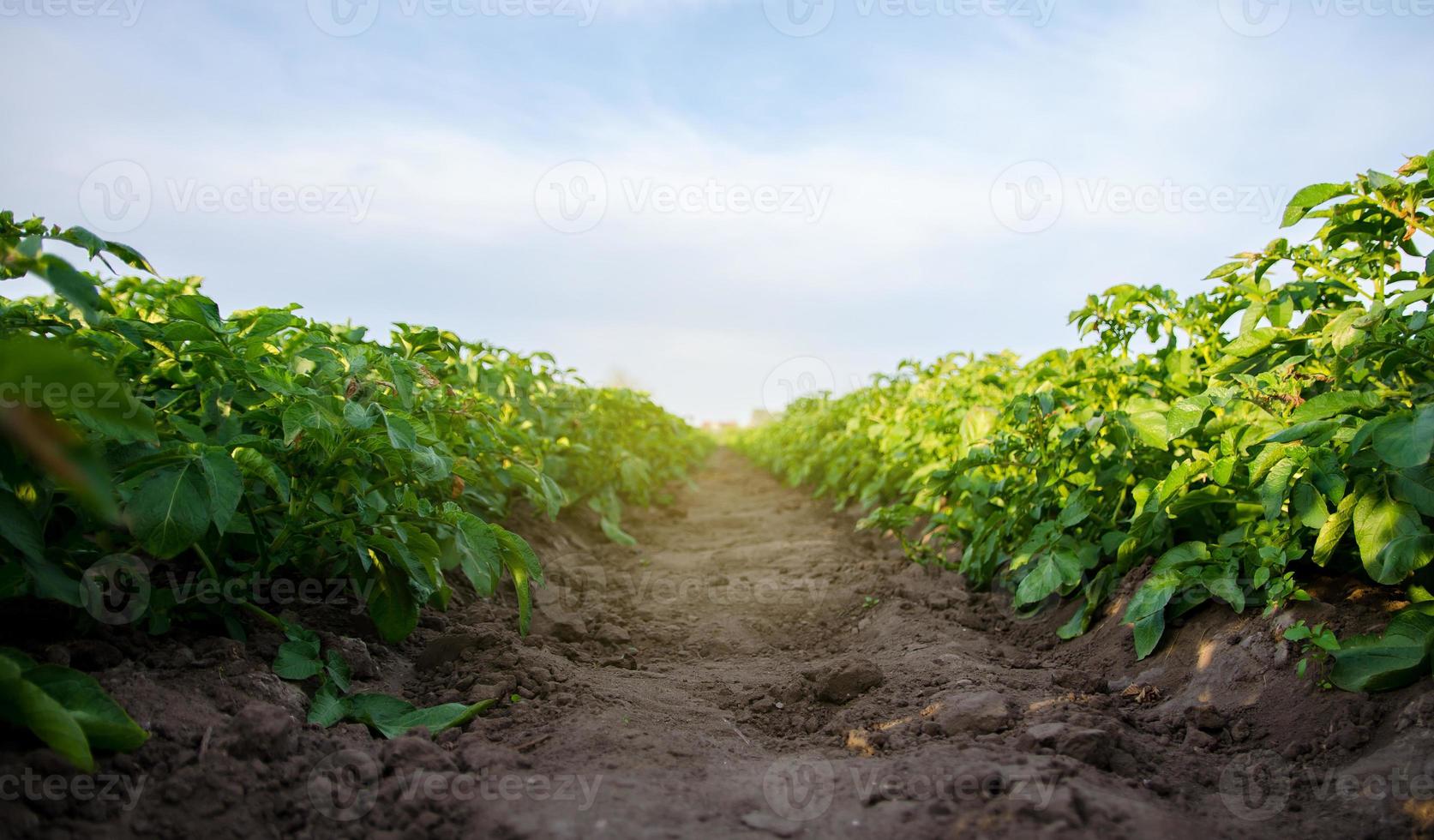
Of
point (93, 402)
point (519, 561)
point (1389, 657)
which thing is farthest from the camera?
point (519, 561)

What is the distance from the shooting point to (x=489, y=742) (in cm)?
217

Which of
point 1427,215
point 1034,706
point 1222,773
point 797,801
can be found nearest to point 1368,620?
point 1222,773

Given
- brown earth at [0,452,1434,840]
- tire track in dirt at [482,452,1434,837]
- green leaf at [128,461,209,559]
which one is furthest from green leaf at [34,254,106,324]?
tire track in dirt at [482,452,1434,837]

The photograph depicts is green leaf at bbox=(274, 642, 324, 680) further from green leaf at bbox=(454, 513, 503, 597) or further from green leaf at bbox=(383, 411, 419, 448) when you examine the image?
green leaf at bbox=(383, 411, 419, 448)

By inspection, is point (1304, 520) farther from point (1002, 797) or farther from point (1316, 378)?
point (1002, 797)

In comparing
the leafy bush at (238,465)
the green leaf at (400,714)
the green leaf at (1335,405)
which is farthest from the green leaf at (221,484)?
the green leaf at (1335,405)

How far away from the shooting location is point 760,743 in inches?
93.7

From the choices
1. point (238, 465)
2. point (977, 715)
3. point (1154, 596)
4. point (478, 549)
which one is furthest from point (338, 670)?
point (1154, 596)

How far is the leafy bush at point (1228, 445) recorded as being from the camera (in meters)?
2.30

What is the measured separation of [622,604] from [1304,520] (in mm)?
2791

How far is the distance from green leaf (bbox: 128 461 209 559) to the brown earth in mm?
326

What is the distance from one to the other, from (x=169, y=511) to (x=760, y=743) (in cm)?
154

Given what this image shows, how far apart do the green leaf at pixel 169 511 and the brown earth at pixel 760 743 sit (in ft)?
1.07

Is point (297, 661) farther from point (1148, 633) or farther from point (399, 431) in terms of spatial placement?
point (1148, 633)
